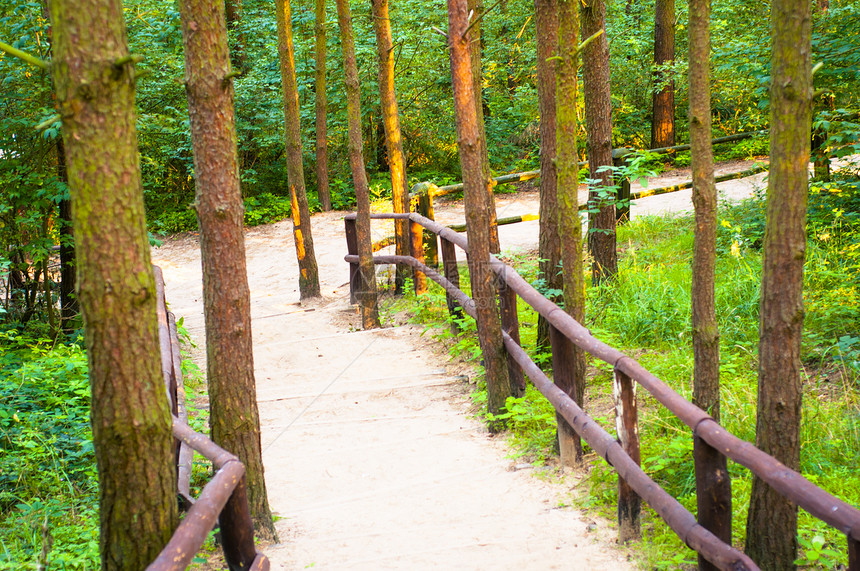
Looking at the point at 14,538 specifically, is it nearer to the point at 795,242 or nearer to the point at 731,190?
the point at 795,242

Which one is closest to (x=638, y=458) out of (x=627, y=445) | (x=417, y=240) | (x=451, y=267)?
(x=627, y=445)

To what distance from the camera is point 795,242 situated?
108 inches

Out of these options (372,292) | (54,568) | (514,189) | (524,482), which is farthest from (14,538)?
(514,189)

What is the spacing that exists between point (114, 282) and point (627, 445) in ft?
8.51

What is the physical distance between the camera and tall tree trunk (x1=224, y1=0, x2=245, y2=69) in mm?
17625

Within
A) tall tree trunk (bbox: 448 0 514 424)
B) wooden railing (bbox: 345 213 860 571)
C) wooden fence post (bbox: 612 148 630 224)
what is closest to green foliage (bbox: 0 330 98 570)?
wooden railing (bbox: 345 213 860 571)

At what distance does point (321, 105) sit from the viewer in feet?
49.2

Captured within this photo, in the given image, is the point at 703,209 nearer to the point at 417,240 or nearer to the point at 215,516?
the point at 215,516

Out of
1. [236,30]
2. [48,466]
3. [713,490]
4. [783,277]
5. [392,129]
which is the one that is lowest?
[48,466]

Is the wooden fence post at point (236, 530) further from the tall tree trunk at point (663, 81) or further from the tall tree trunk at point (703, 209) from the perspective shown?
the tall tree trunk at point (663, 81)

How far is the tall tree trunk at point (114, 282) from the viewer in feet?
6.48

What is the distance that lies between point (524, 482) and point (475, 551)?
0.93 meters

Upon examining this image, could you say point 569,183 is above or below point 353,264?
above

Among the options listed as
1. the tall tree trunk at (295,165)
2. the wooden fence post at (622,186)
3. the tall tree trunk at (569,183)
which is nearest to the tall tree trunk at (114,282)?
the tall tree trunk at (569,183)
